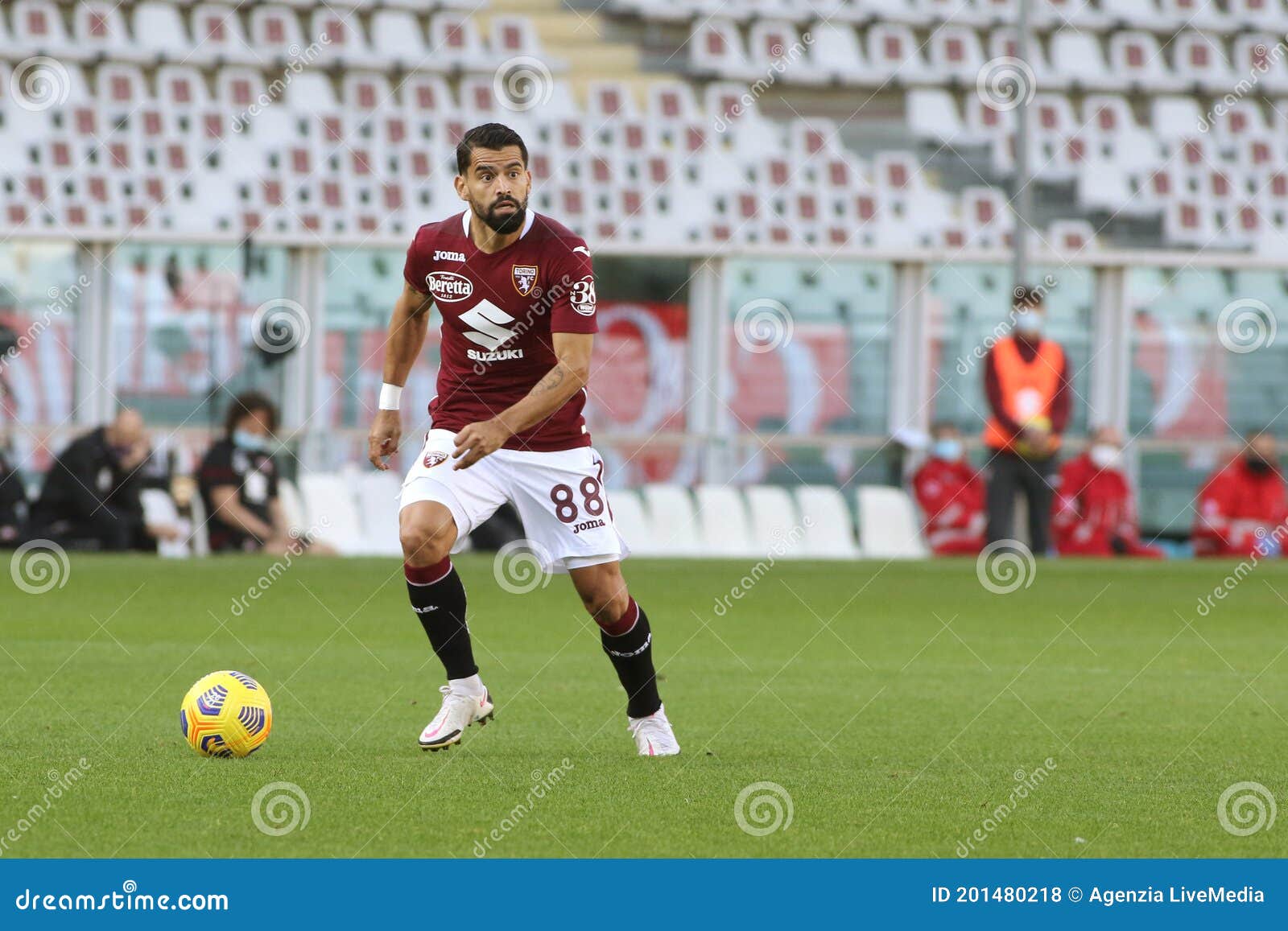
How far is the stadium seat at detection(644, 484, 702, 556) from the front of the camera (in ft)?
66.1

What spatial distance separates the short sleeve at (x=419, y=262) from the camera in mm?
7047

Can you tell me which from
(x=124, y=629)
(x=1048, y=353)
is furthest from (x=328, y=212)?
(x=124, y=629)

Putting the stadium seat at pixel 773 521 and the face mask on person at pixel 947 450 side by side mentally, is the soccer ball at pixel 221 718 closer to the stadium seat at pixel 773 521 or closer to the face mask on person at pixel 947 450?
the stadium seat at pixel 773 521

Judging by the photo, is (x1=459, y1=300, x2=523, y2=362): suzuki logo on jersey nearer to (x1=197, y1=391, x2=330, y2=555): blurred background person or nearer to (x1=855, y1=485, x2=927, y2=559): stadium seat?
(x1=197, y1=391, x2=330, y2=555): blurred background person

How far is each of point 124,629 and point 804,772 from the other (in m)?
6.11

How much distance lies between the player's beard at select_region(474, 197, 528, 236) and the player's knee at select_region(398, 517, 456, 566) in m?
1.00

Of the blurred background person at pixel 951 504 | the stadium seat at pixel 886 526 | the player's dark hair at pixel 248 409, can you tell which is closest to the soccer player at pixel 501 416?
the player's dark hair at pixel 248 409

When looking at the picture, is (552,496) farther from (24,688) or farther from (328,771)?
(24,688)

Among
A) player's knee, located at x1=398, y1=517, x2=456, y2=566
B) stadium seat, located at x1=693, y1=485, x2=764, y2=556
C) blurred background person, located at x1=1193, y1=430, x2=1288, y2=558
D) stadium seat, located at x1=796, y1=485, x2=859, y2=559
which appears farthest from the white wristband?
blurred background person, located at x1=1193, y1=430, x2=1288, y2=558

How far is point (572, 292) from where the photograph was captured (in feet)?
22.3

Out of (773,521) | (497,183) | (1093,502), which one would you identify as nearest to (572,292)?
(497,183)

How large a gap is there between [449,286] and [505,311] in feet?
0.71

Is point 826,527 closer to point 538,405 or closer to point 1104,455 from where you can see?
point 1104,455

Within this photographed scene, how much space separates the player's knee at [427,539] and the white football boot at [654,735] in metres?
0.88
